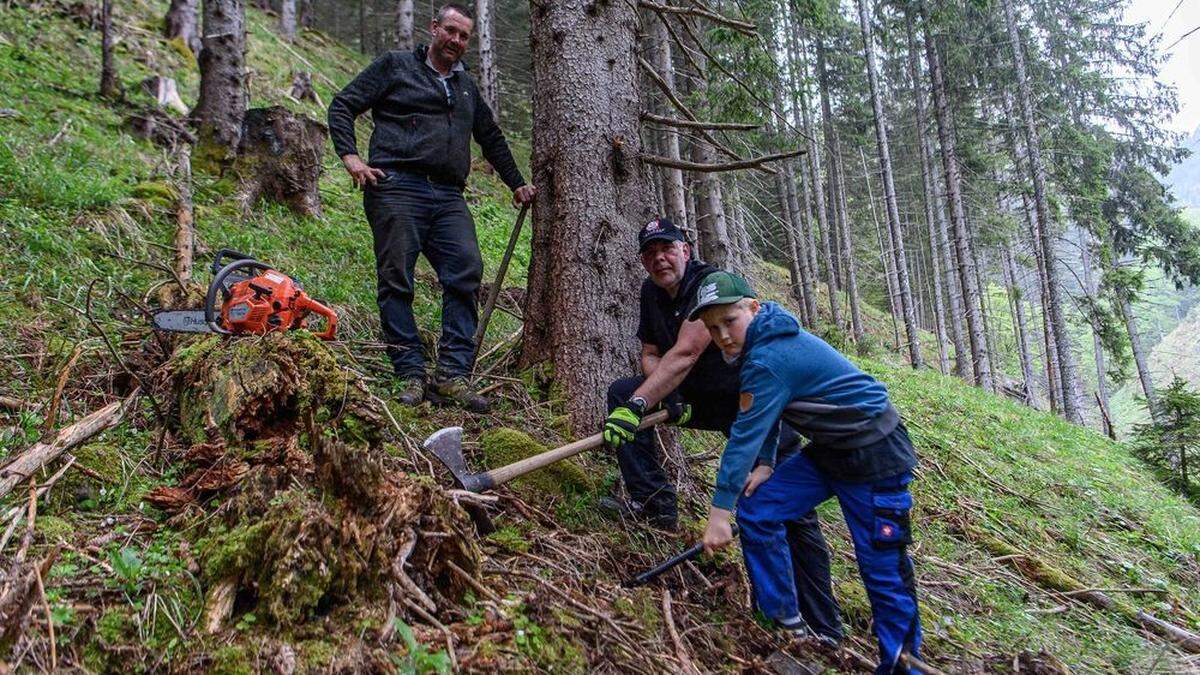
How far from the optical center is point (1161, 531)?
23.0 feet

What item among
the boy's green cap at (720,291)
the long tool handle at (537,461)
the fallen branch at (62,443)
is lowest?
the long tool handle at (537,461)

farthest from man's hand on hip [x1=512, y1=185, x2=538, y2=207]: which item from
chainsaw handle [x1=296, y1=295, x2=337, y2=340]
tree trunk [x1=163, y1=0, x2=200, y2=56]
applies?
tree trunk [x1=163, y1=0, x2=200, y2=56]

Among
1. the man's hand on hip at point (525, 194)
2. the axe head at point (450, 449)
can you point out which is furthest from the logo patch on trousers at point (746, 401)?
the man's hand on hip at point (525, 194)

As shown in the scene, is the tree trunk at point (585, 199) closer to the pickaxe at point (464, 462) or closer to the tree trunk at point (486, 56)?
the pickaxe at point (464, 462)

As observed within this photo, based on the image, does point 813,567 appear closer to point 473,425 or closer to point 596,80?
point 473,425

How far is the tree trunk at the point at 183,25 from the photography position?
11562 mm

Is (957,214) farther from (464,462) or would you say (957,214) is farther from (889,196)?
(464,462)

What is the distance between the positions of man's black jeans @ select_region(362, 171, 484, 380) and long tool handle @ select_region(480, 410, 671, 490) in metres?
1.04

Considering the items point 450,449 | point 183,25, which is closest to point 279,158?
point 450,449

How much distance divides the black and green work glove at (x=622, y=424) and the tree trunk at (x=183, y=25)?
12.1m

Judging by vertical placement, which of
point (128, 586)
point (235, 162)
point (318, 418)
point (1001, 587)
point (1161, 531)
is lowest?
point (1161, 531)

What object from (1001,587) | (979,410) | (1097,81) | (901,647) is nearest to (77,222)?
(901,647)

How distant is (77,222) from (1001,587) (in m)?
6.81

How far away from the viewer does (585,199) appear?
4.00m
